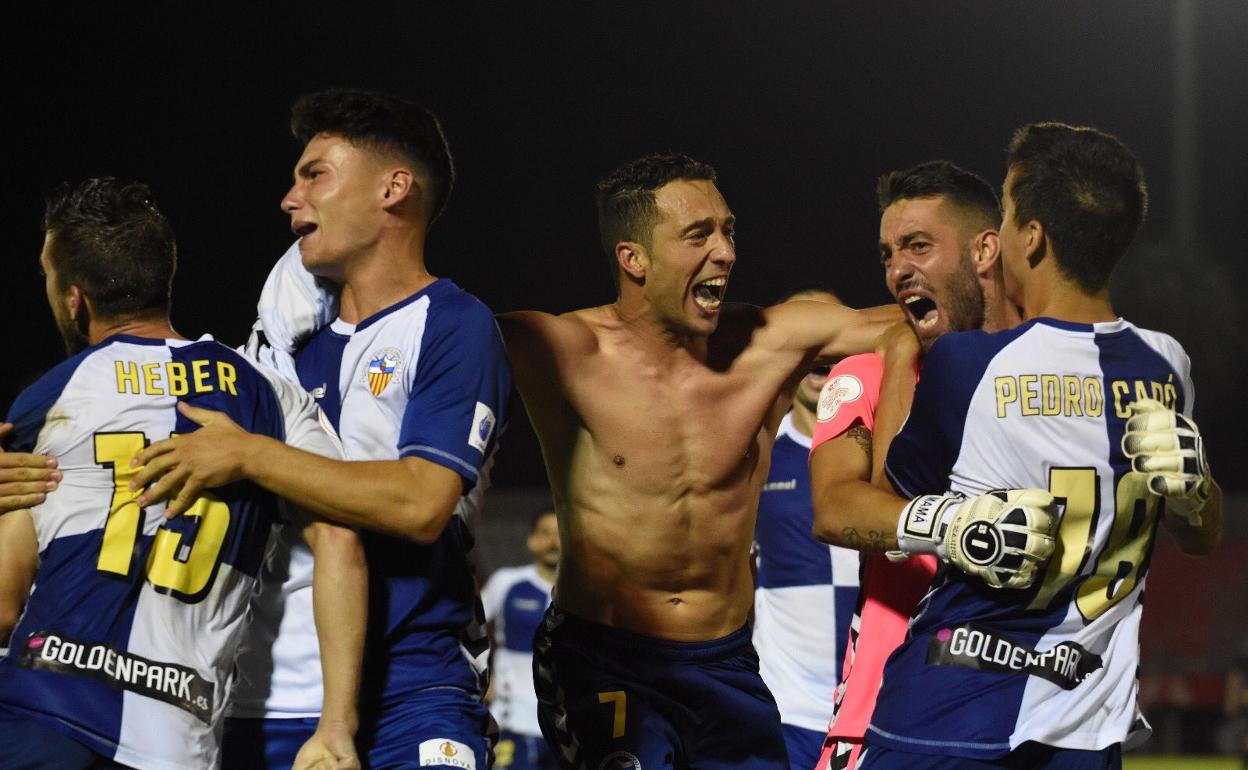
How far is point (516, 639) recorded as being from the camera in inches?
388

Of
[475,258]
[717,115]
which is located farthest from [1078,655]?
[717,115]

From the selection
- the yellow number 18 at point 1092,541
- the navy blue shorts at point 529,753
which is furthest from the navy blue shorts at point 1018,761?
the navy blue shorts at point 529,753

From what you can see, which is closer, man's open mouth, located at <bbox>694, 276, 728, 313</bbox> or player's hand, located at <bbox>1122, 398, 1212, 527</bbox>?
player's hand, located at <bbox>1122, 398, 1212, 527</bbox>

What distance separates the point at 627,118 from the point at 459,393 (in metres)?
19.0

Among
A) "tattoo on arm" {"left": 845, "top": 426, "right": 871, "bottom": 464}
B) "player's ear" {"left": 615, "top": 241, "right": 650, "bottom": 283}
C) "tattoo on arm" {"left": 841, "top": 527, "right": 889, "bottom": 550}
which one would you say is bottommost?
"tattoo on arm" {"left": 841, "top": 527, "right": 889, "bottom": 550}

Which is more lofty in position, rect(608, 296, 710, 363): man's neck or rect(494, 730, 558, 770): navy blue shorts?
rect(608, 296, 710, 363): man's neck

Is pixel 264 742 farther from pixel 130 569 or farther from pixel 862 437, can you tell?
pixel 862 437

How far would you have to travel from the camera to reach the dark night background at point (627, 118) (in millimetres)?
16469

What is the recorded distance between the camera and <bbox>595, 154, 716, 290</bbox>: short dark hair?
4824 mm

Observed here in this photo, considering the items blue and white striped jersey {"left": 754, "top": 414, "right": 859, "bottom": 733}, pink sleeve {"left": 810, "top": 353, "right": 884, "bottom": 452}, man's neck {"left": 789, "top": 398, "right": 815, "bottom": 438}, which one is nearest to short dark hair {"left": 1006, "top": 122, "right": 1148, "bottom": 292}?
pink sleeve {"left": 810, "top": 353, "right": 884, "bottom": 452}

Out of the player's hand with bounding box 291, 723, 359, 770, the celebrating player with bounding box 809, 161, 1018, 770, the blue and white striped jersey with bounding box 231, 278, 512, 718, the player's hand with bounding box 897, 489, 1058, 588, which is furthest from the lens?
the celebrating player with bounding box 809, 161, 1018, 770

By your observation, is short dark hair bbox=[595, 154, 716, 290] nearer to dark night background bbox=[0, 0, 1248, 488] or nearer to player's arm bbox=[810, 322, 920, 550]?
player's arm bbox=[810, 322, 920, 550]

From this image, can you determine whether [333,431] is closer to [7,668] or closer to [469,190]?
[7,668]

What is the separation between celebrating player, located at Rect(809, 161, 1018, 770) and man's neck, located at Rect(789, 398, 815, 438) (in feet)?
7.48
